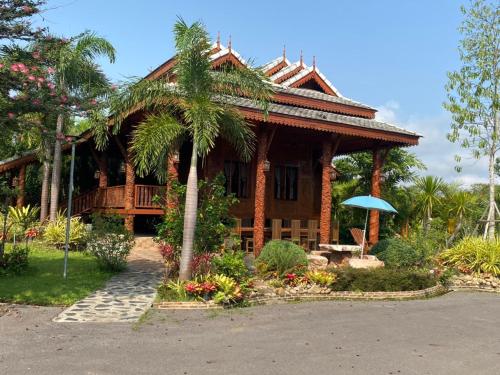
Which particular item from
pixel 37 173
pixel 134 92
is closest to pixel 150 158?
pixel 134 92

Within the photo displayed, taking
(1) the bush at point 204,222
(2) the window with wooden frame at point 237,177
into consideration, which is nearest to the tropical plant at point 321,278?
(1) the bush at point 204,222

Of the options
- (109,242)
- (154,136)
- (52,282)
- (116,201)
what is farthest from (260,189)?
(52,282)

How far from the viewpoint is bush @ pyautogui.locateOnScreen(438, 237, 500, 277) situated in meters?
13.3

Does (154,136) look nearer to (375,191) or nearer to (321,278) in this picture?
(321,278)

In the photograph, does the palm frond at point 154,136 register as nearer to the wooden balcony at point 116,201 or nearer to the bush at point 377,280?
the bush at point 377,280

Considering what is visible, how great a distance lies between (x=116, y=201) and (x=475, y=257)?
12560 mm

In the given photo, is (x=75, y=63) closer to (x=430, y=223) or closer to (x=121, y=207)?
(x=121, y=207)

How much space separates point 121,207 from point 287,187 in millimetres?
6702

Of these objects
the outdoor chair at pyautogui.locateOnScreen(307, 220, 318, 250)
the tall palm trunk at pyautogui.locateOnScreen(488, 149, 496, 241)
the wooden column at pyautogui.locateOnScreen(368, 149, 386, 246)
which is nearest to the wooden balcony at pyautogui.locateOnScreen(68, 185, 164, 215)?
the outdoor chair at pyautogui.locateOnScreen(307, 220, 318, 250)

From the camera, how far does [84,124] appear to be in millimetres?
32562

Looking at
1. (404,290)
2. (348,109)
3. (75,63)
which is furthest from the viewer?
(348,109)

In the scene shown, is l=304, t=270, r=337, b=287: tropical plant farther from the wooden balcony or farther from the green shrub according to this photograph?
the wooden balcony

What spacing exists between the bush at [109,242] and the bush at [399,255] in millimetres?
7195

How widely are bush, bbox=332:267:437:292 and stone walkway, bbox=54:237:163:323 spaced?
167 inches
